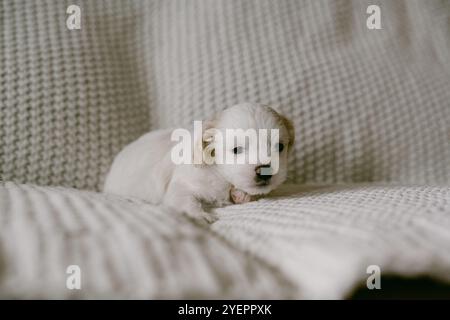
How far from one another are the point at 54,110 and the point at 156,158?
33 centimetres

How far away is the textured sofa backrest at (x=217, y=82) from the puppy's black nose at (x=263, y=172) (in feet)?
0.96

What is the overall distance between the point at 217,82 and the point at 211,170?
35 centimetres

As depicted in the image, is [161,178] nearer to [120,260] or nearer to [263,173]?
[263,173]

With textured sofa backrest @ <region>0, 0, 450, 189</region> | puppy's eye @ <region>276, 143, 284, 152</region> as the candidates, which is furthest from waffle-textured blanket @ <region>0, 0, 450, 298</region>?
puppy's eye @ <region>276, 143, 284, 152</region>

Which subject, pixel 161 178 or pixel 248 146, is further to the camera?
pixel 161 178

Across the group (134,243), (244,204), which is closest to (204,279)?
(134,243)

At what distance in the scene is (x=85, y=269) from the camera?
50 cm

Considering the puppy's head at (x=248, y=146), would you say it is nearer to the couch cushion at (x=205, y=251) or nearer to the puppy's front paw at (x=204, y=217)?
the puppy's front paw at (x=204, y=217)

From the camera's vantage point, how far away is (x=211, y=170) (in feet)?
3.18

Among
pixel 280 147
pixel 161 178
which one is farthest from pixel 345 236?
pixel 161 178

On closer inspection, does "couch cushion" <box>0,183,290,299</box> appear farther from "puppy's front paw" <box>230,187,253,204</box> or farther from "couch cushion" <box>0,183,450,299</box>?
"puppy's front paw" <box>230,187,253,204</box>

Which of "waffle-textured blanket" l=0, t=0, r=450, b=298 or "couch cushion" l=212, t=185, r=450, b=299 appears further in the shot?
"waffle-textured blanket" l=0, t=0, r=450, b=298

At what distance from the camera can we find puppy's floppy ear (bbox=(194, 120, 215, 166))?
932 millimetres

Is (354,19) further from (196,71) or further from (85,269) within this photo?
(85,269)
